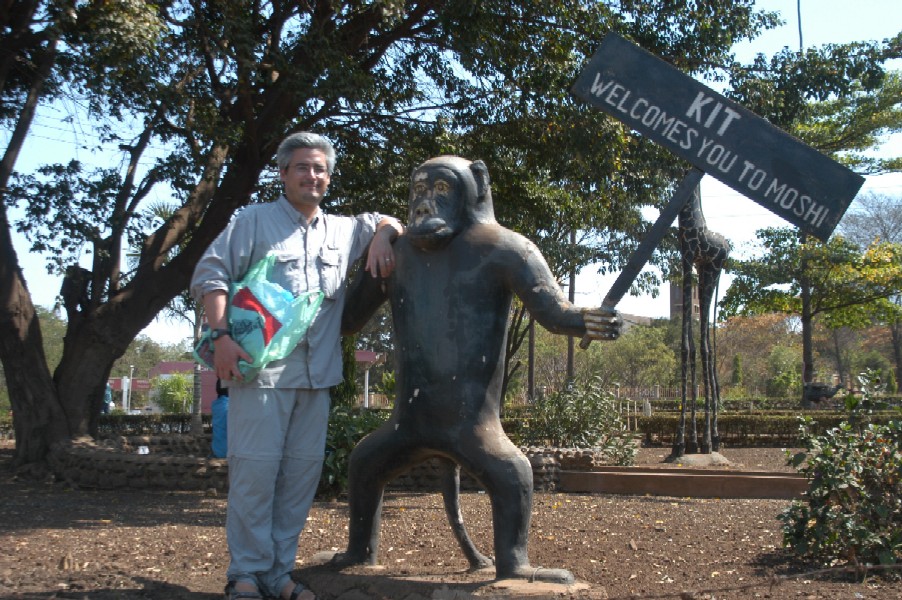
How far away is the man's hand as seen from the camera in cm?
337

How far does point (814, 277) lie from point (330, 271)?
19.9 m

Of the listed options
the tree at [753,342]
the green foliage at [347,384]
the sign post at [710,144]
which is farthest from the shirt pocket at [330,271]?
the tree at [753,342]

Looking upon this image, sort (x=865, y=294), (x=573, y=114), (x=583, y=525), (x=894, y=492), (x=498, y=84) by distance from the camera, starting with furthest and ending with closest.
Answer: (x=865, y=294)
(x=498, y=84)
(x=573, y=114)
(x=583, y=525)
(x=894, y=492)

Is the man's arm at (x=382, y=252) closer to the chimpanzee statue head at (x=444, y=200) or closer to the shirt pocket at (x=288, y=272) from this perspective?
the chimpanzee statue head at (x=444, y=200)

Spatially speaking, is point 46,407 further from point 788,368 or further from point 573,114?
point 788,368

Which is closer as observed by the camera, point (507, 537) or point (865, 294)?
point (507, 537)

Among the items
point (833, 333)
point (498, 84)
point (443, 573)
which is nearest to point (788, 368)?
point (833, 333)

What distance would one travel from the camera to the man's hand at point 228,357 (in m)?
3.37

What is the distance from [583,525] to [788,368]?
40.7 meters

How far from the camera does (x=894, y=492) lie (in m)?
4.77

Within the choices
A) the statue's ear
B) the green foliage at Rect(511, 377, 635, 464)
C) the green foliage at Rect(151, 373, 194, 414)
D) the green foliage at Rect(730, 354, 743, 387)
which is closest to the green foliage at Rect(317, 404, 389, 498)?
the green foliage at Rect(511, 377, 635, 464)

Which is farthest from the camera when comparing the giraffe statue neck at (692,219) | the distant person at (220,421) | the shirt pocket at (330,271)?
the giraffe statue neck at (692,219)

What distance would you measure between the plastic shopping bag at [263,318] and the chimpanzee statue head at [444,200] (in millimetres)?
540

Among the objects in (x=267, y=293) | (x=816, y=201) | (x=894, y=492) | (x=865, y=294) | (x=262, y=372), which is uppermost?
(x=865, y=294)
